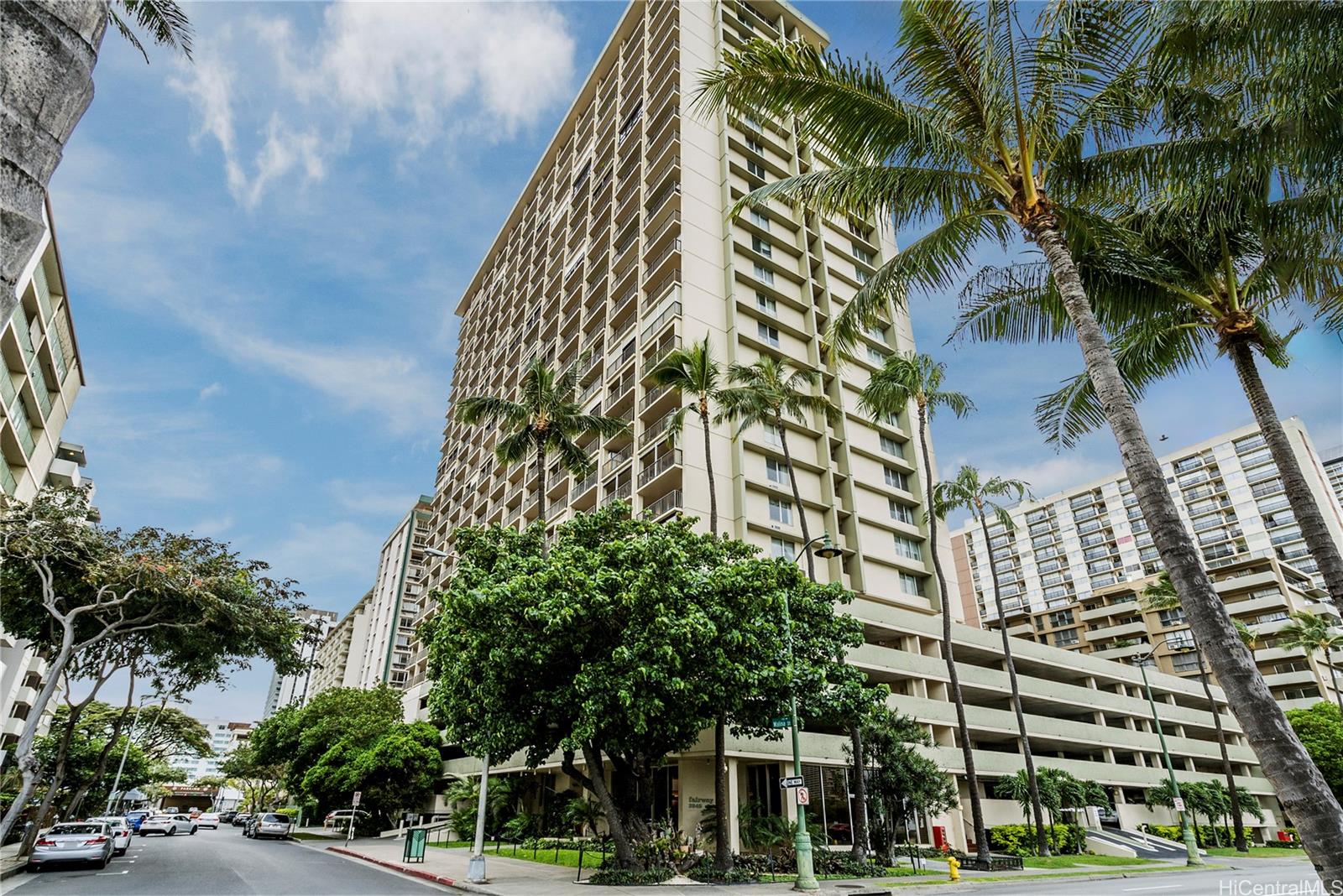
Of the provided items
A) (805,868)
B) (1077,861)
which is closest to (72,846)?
(805,868)

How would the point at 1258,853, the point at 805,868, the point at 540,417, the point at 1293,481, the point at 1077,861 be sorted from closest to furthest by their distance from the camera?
the point at 1293,481 < the point at 805,868 < the point at 540,417 < the point at 1077,861 < the point at 1258,853

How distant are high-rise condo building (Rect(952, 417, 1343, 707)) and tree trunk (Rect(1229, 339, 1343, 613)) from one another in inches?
2255

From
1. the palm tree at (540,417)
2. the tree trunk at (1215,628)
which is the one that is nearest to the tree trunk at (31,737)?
the palm tree at (540,417)

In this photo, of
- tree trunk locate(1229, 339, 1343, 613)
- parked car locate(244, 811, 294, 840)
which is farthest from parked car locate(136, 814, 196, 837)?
tree trunk locate(1229, 339, 1343, 613)

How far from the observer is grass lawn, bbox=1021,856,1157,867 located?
30.1 metres

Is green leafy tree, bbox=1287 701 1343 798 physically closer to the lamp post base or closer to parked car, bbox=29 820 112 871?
the lamp post base

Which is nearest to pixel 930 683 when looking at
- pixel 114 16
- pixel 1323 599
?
pixel 114 16

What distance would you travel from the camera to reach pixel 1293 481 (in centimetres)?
1105

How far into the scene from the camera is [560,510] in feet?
154

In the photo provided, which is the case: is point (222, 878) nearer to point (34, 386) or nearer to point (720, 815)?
point (720, 815)

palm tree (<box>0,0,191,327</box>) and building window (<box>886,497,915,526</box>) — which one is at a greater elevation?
building window (<box>886,497,915,526</box>)

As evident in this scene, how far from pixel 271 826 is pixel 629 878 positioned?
3576 centimetres

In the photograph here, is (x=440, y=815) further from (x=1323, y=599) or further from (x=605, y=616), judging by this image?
(x=1323, y=599)

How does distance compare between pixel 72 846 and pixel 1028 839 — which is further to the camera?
pixel 1028 839
